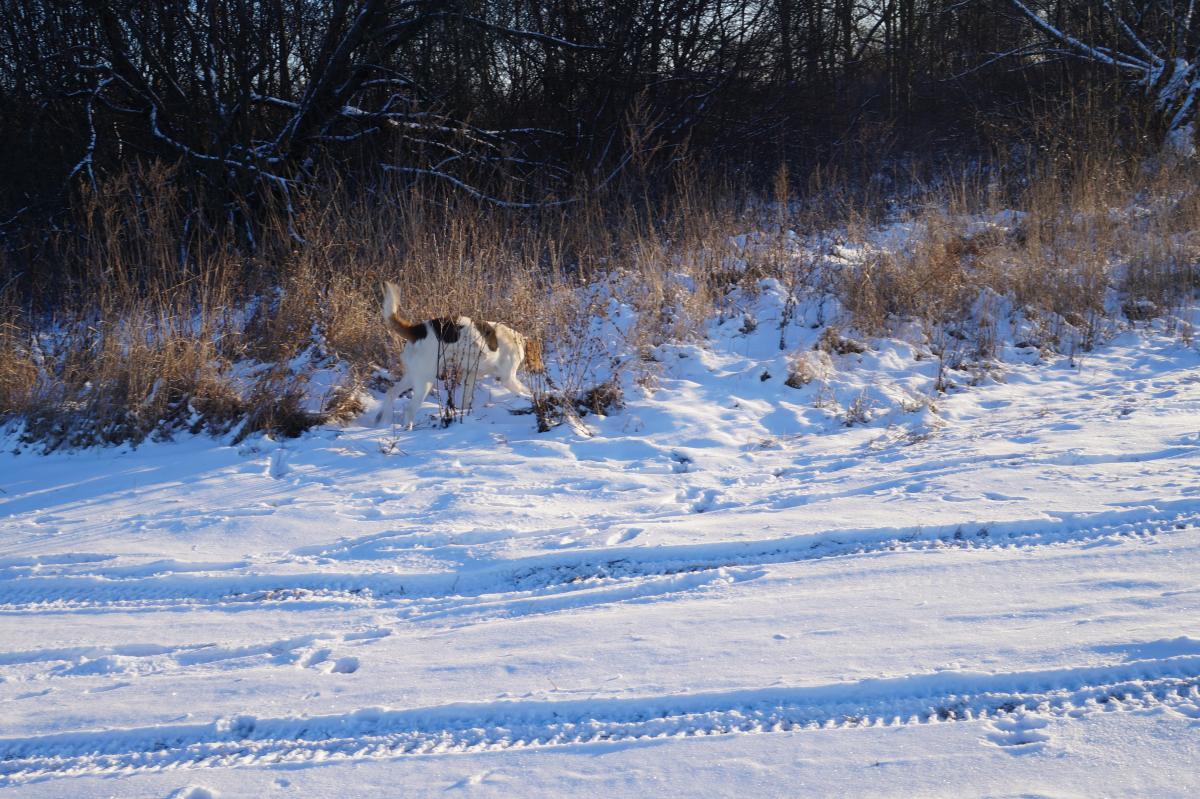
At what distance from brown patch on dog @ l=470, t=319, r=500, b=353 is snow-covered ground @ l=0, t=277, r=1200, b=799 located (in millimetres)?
497

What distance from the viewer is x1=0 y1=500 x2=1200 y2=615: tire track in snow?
375cm

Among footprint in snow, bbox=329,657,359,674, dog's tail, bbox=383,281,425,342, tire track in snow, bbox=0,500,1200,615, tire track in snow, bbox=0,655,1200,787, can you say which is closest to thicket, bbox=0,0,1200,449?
dog's tail, bbox=383,281,425,342

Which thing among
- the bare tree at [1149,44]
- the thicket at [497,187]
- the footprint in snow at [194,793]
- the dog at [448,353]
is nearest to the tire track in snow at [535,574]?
the footprint in snow at [194,793]

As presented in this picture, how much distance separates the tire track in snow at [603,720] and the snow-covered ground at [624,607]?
0.01 m

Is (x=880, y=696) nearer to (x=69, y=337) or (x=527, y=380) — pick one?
(x=527, y=380)

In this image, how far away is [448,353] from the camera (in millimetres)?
6004

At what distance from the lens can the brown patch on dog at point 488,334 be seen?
6.12m

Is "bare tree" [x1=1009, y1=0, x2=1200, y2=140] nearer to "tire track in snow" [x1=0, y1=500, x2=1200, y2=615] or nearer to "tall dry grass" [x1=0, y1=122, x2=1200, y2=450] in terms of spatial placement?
"tall dry grass" [x1=0, y1=122, x2=1200, y2=450]

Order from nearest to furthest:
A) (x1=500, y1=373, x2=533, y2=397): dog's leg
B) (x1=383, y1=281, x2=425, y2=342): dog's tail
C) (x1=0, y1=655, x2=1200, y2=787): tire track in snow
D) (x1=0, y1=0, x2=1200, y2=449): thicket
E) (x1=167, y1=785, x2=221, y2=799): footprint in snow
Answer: (x1=167, y1=785, x2=221, y2=799): footprint in snow
(x1=0, y1=655, x2=1200, y2=787): tire track in snow
(x1=383, y1=281, x2=425, y2=342): dog's tail
(x1=500, y1=373, x2=533, y2=397): dog's leg
(x1=0, y1=0, x2=1200, y2=449): thicket

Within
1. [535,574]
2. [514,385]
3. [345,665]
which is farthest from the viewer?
[514,385]

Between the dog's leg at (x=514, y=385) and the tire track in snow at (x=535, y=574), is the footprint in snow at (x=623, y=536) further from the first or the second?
the dog's leg at (x=514, y=385)

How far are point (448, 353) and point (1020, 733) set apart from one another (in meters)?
4.35

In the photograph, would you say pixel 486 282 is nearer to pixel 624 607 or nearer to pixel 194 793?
pixel 624 607

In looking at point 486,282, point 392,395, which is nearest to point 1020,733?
point 392,395
